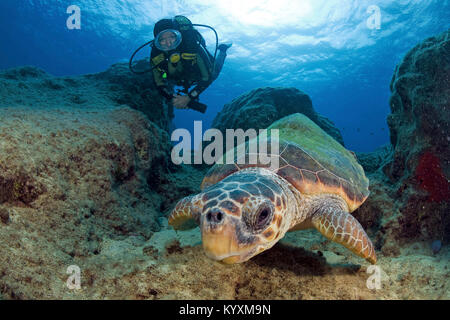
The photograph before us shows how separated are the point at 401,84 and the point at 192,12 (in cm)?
2258

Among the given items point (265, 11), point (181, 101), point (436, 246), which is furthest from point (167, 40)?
point (265, 11)

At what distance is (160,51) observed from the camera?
5922mm

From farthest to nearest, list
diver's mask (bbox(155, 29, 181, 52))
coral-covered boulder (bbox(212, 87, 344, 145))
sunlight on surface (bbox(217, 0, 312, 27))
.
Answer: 1. sunlight on surface (bbox(217, 0, 312, 27))
2. coral-covered boulder (bbox(212, 87, 344, 145))
3. diver's mask (bbox(155, 29, 181, 52))

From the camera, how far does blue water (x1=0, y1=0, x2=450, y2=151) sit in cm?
2014

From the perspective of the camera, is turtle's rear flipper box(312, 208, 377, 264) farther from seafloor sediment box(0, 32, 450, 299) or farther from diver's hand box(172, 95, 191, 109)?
diver's hand box(172, 95, 191, 109)

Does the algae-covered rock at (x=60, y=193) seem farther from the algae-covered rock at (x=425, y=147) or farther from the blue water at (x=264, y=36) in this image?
the blue water at (x=264, y=36)

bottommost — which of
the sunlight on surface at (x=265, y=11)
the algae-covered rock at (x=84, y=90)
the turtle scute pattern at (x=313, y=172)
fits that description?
the turtle scute pattern at (x=313, y=172)

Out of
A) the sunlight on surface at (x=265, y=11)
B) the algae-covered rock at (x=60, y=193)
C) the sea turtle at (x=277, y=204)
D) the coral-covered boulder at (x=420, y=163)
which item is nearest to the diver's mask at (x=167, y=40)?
the algae-covered rock at (x=60, y=193)

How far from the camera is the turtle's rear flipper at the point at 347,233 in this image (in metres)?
2.06

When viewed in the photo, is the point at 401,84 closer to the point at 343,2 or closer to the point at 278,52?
the point at 343,2

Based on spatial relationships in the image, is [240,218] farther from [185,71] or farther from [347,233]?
[185,71]

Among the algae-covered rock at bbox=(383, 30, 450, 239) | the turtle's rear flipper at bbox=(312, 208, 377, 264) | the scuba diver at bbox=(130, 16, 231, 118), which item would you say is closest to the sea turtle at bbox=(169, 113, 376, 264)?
the turtle's rear flipper at bbox=(312, 208, 377, 264)

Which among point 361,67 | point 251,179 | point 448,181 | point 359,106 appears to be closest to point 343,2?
point 361,67

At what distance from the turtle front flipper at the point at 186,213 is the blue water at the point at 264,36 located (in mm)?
11463
